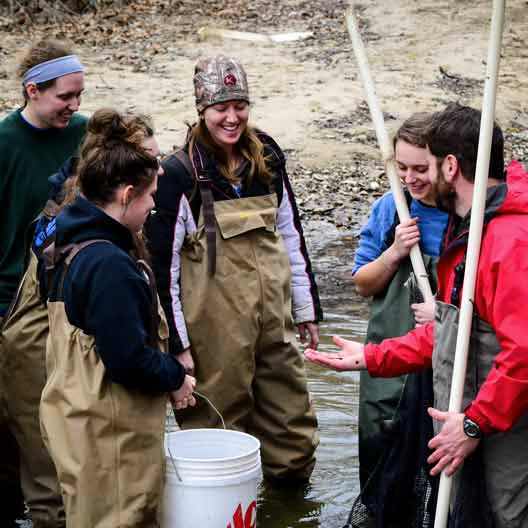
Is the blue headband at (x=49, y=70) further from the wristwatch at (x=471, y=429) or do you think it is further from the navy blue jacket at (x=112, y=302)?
the wristwatch at (x=471, y=429)

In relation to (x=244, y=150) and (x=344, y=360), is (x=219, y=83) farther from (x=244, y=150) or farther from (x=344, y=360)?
(x=344, y=360)

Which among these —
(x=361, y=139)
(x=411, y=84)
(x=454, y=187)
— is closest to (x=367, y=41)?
(x=411, y=84)

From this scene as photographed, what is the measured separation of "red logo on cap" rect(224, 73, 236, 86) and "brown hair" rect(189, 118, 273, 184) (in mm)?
193

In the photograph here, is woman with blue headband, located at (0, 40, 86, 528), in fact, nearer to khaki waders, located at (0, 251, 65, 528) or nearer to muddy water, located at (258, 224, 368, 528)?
khaki waders, located at (0, 251, 65, 528)

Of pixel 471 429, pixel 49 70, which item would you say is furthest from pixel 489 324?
pixel 49 70

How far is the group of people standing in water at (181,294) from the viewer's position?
146 inches

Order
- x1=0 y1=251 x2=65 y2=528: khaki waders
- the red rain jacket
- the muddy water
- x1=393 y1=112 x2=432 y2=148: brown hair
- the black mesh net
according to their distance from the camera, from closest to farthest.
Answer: the red rain jacket < the black mesh net < x1=393 y1=112 x2=432 y2=148: brown hair < x1=0 y1=251 x2=65 y2=528: khaki waders < the muddy water

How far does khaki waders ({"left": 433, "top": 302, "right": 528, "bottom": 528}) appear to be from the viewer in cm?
359

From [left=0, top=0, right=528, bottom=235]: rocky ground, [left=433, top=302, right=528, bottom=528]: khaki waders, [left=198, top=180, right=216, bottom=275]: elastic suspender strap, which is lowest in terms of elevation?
[left=0, top=0, right=528, bottom=235]: rocky ground

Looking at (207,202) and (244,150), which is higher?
(244,150)

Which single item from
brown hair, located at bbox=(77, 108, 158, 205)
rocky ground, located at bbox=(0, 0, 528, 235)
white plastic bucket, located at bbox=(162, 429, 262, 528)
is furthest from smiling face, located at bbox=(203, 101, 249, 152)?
rocky ground, located at bbox=(0, 0, 528, 235)

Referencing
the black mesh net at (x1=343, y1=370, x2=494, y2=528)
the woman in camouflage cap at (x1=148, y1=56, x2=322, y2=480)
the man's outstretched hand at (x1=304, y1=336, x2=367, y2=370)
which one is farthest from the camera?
the woman in camouflage cap at (x1=148, y1=56, x2=322, y2=480)

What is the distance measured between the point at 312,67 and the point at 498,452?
11.1 meters

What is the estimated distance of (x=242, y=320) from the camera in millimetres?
4840
